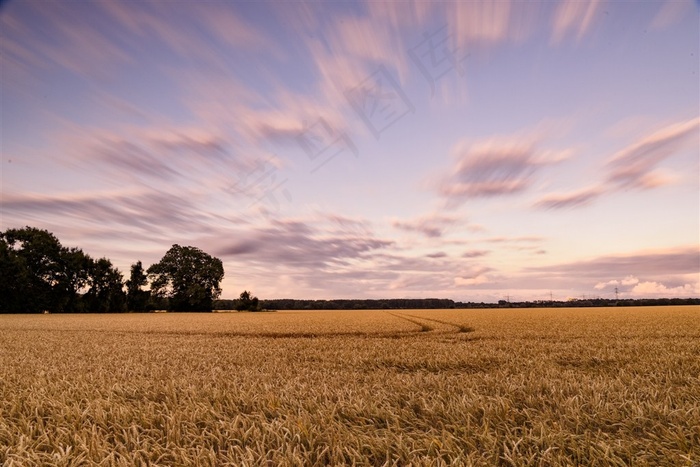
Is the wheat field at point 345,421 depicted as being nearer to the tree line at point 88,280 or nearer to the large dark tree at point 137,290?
the tree line at point 88,280

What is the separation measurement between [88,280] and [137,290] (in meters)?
10.1

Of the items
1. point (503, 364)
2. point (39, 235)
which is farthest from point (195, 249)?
point (503, 364)

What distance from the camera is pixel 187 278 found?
264ft

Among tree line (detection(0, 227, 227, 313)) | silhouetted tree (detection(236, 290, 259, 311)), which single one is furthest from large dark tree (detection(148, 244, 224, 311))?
silhouetted tree (detection(236, 290, 259, 311))

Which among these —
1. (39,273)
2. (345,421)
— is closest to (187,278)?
(39,273)

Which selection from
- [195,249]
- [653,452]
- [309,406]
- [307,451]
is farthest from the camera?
[195,249]

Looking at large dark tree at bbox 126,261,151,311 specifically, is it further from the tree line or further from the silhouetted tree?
the silhouetted tree

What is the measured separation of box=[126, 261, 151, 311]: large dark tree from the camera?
259 ft

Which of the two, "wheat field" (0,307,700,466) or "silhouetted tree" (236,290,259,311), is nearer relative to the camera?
"wheat field" (0,307,700,466)

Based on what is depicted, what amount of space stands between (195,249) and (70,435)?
85309 mm

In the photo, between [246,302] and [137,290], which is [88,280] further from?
[246,302]

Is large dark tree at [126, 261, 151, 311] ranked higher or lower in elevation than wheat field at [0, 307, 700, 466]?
higher

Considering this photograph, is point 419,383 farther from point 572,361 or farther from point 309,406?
point 572,361

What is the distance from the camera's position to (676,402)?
4406 millimetres
